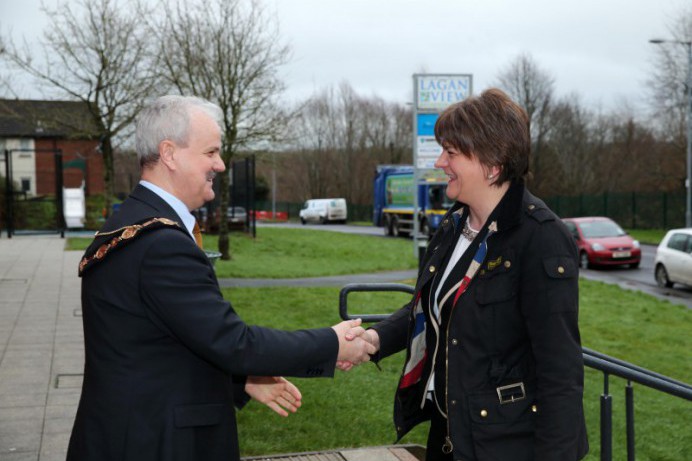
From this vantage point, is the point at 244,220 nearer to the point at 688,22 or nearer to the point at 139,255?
the point at 688,22

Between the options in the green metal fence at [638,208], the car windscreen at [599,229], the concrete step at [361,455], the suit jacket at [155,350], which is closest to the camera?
the suit jacket at [155,350]

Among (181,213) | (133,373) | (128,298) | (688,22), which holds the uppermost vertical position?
(688,22)

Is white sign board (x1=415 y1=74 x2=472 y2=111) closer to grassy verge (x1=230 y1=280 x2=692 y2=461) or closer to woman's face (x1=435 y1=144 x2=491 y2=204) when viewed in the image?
grassy verge (x1=230 y1=280 x2=692 y2=461)

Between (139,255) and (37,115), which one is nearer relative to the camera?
(139,255)

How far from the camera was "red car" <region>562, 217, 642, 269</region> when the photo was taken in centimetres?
2188

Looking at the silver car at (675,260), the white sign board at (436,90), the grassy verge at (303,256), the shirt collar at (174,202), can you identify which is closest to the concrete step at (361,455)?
the shirt collar at (174,202)

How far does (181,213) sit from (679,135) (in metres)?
43.6

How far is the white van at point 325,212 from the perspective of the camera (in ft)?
198

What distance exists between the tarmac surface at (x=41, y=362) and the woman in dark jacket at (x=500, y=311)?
2344 mm

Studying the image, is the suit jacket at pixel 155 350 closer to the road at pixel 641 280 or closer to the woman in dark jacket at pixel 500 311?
the woman in dark jacket at pixel 500 311

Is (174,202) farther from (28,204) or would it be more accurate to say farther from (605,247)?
(28,204)

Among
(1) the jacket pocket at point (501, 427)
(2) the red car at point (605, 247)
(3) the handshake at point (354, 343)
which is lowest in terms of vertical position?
(2) the red car at point (605, 247)

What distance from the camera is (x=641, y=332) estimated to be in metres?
11.4

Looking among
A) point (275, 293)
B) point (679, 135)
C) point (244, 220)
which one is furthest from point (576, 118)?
point (275, 293)
